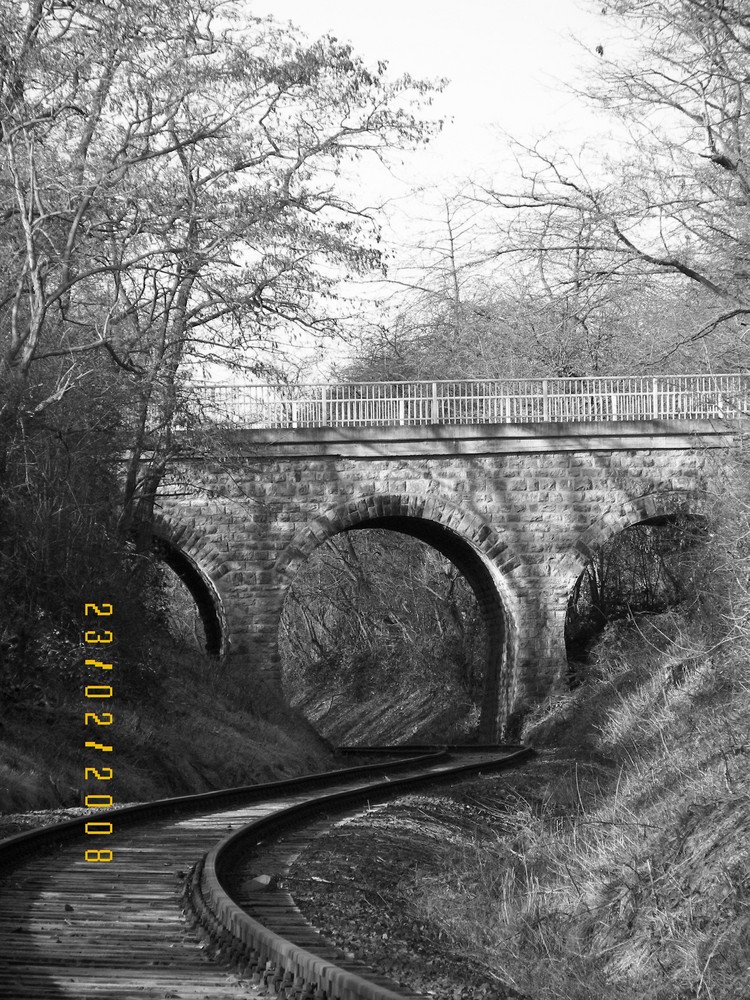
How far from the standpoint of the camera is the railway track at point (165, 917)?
4.90 m

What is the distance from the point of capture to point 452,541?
25.4 meters

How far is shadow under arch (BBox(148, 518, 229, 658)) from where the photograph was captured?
23.8 meters

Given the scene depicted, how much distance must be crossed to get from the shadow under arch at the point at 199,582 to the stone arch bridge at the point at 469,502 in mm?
43

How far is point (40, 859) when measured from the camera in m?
8.25

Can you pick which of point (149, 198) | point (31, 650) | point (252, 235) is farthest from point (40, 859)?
point (252, 235)

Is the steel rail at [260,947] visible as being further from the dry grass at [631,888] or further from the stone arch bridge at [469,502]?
the stone arch bridge at [469,502]

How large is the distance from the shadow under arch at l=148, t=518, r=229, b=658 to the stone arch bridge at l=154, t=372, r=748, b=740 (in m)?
0.04

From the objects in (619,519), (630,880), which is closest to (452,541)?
(619,519)

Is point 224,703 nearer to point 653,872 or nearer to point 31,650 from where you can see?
point 31,650

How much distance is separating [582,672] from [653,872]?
55.3ft

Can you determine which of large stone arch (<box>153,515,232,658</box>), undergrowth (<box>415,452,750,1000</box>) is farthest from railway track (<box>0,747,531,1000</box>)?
large stone arch (<box>153,515,232,658</box>)

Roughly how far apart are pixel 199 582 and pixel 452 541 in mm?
5029
